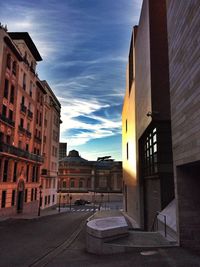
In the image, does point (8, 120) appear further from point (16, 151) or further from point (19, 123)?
point (19, 123)

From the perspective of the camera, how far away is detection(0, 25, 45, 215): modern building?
31.4 m

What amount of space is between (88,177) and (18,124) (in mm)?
66654

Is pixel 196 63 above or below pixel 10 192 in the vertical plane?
above

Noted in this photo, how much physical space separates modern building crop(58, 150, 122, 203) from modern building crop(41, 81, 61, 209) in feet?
134

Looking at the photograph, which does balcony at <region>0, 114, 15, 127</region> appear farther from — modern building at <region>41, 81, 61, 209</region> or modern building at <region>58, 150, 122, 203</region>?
modern building at <region>58, 150, 122, 203</region>

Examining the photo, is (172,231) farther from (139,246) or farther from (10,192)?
(10,192)

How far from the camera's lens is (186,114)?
36.0 feet

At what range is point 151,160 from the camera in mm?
21141

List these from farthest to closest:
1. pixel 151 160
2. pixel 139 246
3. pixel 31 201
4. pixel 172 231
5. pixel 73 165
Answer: pixel 73 165 < pixel 31 201 < pixel 151 160 < pixel 172 231 < pixel 139 246

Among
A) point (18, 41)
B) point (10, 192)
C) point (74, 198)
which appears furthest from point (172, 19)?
point (74, 198)

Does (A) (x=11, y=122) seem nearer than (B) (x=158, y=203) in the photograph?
No

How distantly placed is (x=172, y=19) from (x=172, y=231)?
10416 millimetres

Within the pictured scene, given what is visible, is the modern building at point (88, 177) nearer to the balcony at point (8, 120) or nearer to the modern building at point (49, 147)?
the modern building at point (49, 147)

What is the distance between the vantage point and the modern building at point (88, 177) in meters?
98.2
